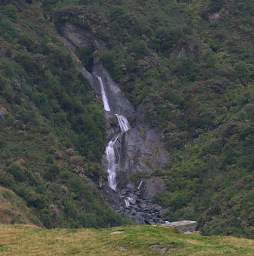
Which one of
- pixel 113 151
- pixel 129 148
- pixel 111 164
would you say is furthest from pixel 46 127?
pixel 129 148

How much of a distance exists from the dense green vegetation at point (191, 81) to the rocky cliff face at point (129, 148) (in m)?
1.01

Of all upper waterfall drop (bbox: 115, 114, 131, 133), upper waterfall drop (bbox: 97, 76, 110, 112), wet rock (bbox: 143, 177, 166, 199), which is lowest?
wet rock (bbox: 143, 177, 166, 199)

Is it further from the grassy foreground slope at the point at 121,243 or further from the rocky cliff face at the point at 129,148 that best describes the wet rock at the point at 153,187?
the grassy foreground slope at the point at 121,243

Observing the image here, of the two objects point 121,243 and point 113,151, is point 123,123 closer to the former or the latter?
point 113,151

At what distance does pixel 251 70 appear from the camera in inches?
4252

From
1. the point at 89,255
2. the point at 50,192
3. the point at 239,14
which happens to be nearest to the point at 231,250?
the point at 89,255

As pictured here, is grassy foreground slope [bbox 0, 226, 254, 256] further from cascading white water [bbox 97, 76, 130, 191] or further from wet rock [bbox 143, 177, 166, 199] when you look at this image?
cascading white water [bbox 97, 76, 130, 191]

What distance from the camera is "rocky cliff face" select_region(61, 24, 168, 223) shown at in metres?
85.3

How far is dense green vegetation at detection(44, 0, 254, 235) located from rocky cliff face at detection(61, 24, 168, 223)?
1.01 metres

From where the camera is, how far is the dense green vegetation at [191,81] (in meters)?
84.4

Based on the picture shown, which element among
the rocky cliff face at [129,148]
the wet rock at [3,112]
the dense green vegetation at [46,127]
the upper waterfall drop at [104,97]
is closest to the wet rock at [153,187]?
the rocky cliff face at [129,148]

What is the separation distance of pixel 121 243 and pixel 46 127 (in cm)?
5193

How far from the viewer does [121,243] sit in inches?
1487

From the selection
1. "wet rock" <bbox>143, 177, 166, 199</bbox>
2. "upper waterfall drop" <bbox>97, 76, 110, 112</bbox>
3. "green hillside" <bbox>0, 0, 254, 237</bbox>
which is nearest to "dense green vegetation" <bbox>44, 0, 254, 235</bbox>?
"green hillside" <bbox>0, 0, 254, 237</bbox>
